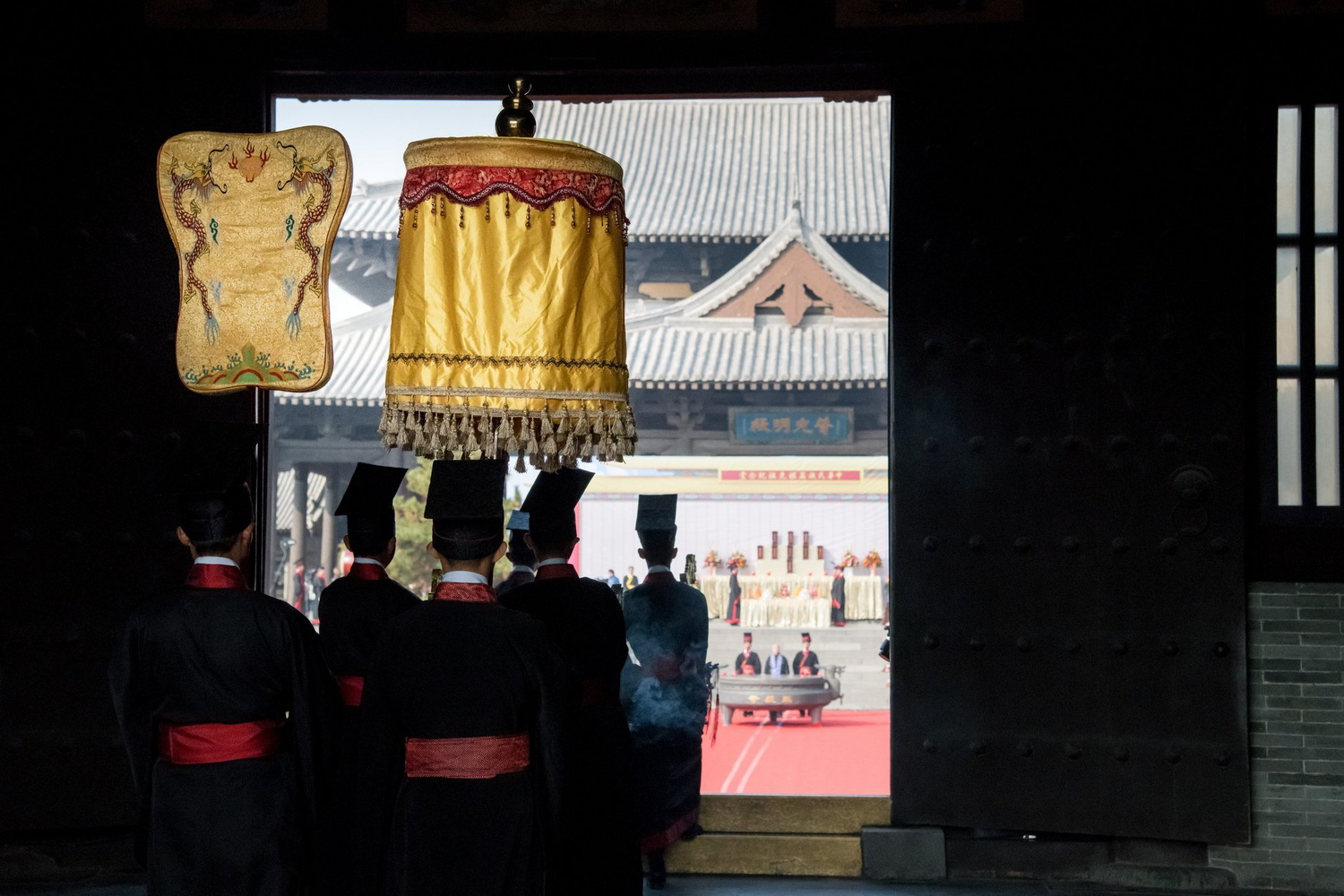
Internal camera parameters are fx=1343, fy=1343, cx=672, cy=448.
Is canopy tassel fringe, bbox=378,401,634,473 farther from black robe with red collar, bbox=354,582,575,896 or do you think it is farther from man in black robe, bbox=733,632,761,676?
man in black robe, bbox=733,632,761,676

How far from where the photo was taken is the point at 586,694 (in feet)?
12.9

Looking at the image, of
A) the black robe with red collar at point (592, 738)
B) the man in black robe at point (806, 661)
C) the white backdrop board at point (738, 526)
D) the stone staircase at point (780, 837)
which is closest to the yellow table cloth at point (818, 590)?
the white backdrop board at point (738, 526)

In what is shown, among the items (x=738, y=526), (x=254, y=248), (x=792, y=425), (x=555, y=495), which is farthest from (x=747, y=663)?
(x=254, y=248)

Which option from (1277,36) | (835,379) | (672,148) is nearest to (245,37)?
(1277,36)

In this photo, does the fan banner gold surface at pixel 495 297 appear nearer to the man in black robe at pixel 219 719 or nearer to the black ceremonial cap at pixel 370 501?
the man in black robe at pixel 219 719

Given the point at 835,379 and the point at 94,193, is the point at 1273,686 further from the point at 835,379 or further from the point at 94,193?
the point at 835,379

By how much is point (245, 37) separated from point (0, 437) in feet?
5.16

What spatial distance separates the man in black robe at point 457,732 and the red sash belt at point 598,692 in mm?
867

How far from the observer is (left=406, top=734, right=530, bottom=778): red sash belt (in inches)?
117

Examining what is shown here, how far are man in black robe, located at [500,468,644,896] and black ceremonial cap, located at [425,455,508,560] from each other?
0.83m

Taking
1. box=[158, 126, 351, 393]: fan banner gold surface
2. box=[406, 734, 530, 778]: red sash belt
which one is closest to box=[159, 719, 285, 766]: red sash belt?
box=[406, 734, 530, 778]: red sash belt

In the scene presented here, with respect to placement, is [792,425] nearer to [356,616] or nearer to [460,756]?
[356,616]

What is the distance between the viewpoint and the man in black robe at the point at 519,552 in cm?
510

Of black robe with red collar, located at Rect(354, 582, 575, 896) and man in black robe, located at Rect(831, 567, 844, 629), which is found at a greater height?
black robe with red collar, located at Rect(354, 582, 575, 896)
